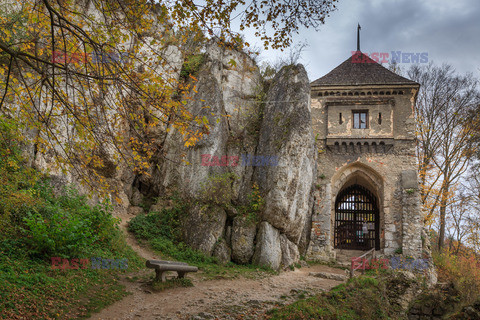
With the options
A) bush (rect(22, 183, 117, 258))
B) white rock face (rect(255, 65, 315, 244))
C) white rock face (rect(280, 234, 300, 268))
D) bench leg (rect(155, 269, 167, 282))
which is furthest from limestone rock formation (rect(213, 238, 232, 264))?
bush (rect(22, 183, 117, 258))

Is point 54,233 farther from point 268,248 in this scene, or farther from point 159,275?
point 268,248

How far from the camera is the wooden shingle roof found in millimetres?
19625

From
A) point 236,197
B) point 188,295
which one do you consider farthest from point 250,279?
point 236,197

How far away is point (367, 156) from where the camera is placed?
62.5ft

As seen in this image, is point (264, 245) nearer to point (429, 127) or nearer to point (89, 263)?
point (89, 263)

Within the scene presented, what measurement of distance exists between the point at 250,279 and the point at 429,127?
1744 centimetres

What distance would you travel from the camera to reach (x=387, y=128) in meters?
19.1

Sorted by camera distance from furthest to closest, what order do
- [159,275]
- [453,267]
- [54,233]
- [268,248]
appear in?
[453,267]
[268,248]
[159,275]
[54,233]

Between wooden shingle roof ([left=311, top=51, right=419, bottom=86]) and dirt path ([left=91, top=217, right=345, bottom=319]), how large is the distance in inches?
503

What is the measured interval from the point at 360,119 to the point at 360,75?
9.32ft

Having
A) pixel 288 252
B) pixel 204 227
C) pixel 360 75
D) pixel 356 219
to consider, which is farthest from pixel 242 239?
pixel 360 75

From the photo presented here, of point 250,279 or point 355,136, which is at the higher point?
point 355,136

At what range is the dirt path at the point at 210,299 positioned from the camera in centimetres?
677

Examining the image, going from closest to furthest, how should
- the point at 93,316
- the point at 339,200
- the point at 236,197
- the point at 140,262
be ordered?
the point at 93,316
the point at 140,262
the point at 236,197
the point at 339,200
